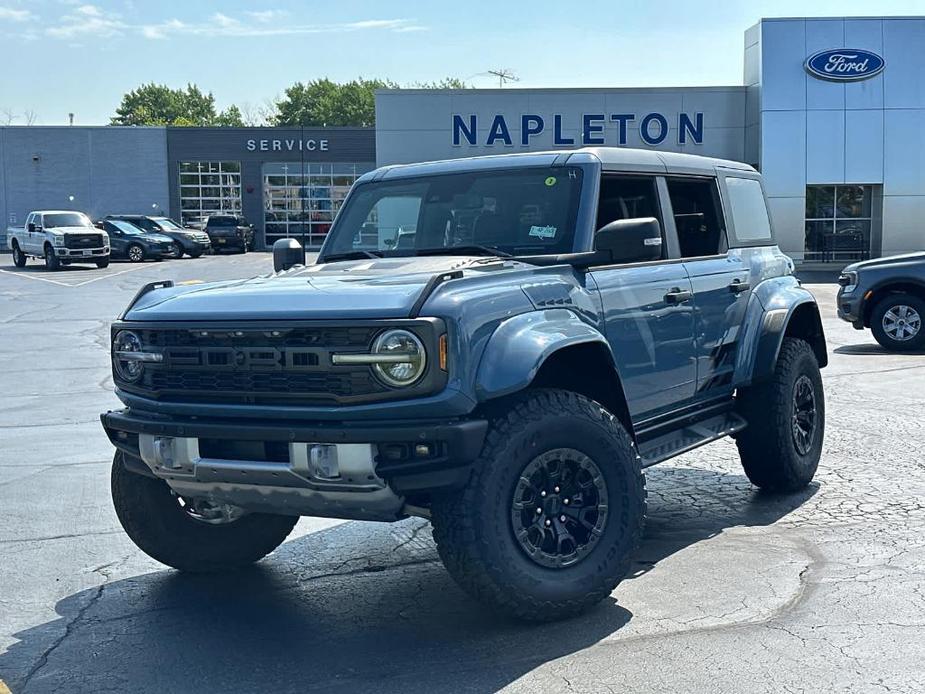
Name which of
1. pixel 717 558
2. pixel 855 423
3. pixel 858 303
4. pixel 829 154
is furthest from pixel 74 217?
pixel 717 558

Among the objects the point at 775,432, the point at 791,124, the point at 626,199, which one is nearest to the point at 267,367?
the point at 626,199

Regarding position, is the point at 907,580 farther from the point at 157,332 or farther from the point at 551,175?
the point at 157,332

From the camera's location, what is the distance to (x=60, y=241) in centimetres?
3556

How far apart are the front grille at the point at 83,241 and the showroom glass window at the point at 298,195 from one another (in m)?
18.5

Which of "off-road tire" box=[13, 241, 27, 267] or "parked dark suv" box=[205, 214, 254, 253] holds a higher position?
"parked dark suv" box=[205, 214, 254, 253]

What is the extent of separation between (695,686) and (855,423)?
227 inches

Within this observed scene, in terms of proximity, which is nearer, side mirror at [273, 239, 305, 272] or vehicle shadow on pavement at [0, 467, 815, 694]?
vehicle shadow on pavement at [0, 467, 815, 694]

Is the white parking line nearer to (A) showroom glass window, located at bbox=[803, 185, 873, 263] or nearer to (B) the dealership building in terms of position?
(B) the dealership building

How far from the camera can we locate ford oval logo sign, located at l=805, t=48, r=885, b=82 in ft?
106

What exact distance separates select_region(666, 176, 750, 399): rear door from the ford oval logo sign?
93.3 ft

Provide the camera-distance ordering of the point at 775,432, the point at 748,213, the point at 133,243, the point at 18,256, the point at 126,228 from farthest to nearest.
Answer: the point at 126,228 < the point at 133,243 < the point at 18,256 < the point at 748,213 < the point at 775,432

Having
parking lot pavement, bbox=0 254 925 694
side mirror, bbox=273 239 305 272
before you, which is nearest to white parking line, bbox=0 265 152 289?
parking lot pavement, bbox=0 254 925 694

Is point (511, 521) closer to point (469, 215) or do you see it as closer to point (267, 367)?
point (267, 367)

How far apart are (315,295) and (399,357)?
526 millimetres
